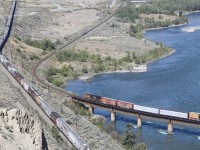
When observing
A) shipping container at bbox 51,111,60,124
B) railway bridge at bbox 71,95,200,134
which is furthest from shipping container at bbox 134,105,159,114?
shipping container at bbox 51,111,60,124

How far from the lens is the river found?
6241 centimetres

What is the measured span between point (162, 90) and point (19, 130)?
47.0 metres

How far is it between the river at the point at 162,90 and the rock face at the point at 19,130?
915 inches

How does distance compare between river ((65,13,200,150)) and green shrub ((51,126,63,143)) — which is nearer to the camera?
green shrub ((51,126,63,143))

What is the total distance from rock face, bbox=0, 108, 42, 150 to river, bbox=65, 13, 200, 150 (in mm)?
23238

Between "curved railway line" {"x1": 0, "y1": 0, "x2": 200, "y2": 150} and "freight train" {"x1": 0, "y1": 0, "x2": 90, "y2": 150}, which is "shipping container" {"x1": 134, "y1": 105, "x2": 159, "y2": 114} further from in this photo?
"freight train" {"x1": 0, "y1": 0, "x2": 90, "y2": 150}

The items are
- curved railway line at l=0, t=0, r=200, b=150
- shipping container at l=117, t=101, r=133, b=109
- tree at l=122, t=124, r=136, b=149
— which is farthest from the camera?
shipping container at l=117, t=101, r=133, b=109

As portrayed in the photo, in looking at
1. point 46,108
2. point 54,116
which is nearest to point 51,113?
point 54,116

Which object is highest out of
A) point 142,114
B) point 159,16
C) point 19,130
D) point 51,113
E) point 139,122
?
point 19,130

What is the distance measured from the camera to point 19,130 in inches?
1490

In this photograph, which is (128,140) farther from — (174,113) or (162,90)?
(162,90)

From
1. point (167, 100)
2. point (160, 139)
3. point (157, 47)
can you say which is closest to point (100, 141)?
point (160, 139)

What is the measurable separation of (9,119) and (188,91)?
150 ft

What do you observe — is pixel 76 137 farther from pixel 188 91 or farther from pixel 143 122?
pixel 188 91
